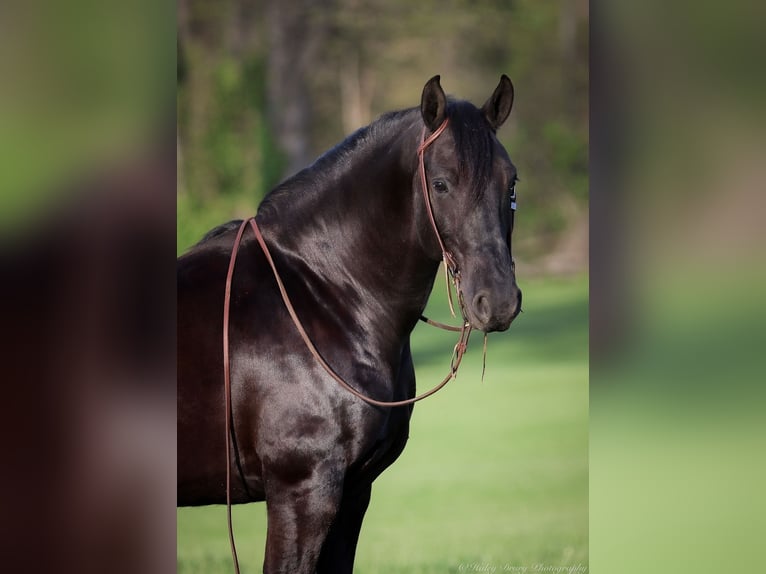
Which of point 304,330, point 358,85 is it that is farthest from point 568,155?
point 304,330

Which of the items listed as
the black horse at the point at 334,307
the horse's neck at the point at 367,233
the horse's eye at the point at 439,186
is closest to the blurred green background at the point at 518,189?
the black horse at the point at 334,307

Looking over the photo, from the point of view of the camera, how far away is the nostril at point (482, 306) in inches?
79.7

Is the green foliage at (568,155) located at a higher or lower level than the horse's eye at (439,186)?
higher

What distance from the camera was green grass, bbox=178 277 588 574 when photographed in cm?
474

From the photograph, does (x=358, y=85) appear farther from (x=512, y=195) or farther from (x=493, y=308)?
(x=493, y=308)

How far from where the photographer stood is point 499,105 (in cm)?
226

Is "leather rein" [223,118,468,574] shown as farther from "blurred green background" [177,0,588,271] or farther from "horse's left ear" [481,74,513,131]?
"blurred green background" [177,0,588,271]

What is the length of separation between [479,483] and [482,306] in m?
4.76

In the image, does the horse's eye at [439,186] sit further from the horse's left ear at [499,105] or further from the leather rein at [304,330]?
the horse's left ear at [499,105]

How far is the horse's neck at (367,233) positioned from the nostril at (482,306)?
0.94 ft

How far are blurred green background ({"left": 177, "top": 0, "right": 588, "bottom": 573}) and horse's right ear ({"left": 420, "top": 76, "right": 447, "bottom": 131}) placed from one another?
292cm
